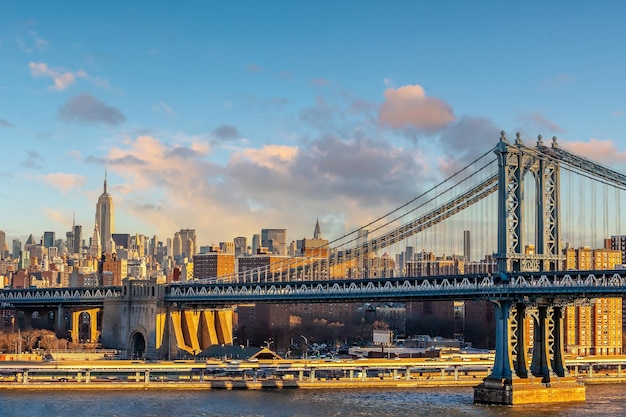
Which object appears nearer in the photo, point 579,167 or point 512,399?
point 512,399

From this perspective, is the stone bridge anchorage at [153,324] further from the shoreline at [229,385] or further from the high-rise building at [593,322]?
the high-rise building at [593,322]

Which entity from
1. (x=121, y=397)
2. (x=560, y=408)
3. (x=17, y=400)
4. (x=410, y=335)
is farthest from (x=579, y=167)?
(x=410, y=335)

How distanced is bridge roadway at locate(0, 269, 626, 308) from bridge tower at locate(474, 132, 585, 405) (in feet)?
3.34

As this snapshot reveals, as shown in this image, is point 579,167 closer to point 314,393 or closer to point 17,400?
point 314,393

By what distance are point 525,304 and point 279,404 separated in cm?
1508

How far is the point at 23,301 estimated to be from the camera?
12462 centimetres

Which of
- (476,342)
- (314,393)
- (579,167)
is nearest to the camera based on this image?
(579,167)

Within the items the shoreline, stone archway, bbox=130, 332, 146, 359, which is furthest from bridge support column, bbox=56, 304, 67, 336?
the shoreline

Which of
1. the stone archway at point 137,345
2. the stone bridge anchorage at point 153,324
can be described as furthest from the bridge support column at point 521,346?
the stone archway at point 137,345

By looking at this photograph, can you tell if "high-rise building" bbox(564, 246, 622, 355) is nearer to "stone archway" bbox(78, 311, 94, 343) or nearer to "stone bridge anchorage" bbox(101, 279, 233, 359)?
"stone bridge anchorage" bbox(101, 279, 233, 359)

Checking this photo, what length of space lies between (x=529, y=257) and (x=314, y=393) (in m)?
16.2

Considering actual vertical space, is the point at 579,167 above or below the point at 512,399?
above

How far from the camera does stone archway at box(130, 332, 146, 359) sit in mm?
102312

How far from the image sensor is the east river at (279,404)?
61.6 metres
